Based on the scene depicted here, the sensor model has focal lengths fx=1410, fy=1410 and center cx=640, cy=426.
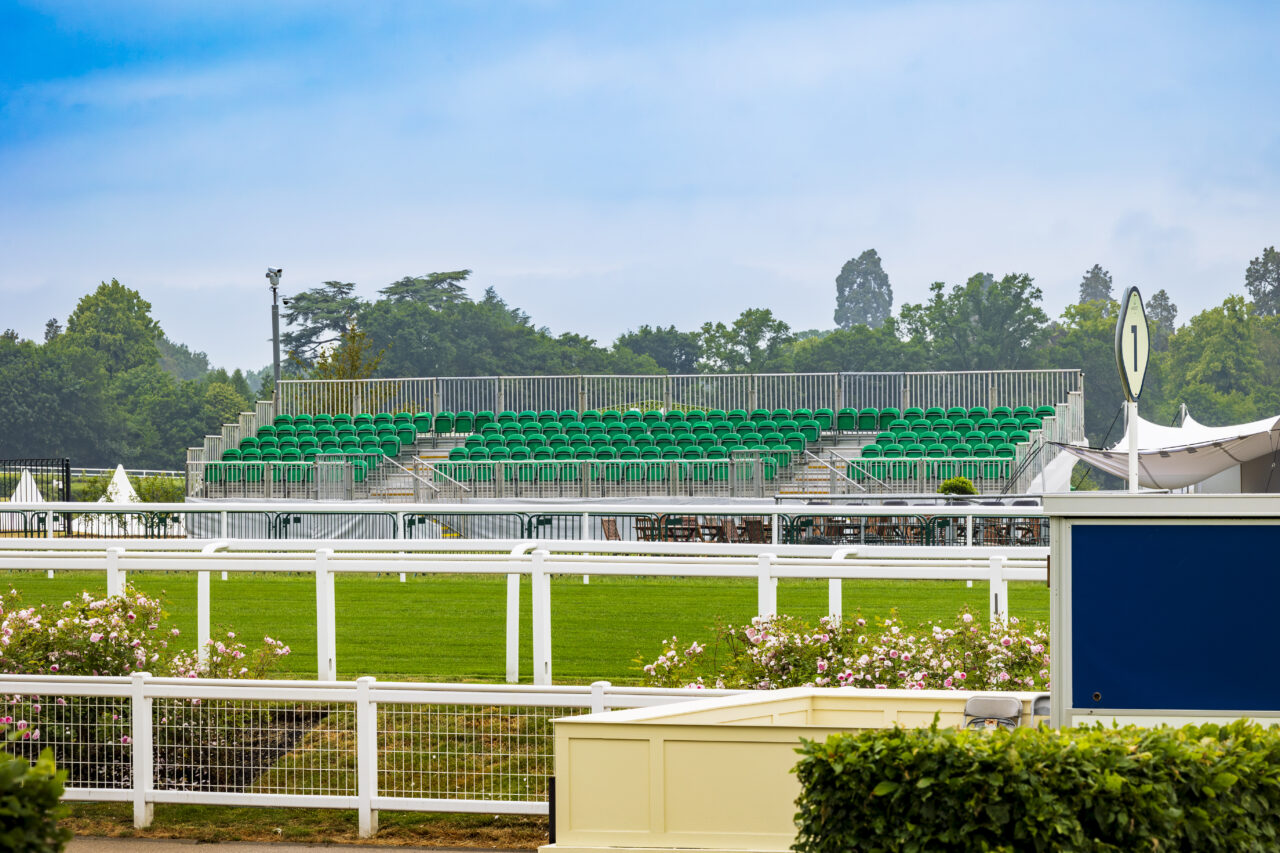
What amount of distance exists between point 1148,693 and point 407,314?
280ft

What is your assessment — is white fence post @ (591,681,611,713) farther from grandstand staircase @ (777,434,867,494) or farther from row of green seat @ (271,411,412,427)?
row of green seat @ (271,411,412,427)

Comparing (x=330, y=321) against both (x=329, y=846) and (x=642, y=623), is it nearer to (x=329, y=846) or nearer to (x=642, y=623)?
(x=642, y=623)

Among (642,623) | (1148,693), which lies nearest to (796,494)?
(642,623)

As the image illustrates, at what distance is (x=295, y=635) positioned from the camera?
13.0m

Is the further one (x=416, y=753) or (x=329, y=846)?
(x=416, y=753)

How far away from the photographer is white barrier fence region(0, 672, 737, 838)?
24.3 feet

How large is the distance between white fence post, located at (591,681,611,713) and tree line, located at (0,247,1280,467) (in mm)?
73660

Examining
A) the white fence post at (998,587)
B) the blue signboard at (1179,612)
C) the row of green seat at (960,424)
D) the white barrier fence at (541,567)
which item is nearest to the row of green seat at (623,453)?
the row of green seat at (960,424)

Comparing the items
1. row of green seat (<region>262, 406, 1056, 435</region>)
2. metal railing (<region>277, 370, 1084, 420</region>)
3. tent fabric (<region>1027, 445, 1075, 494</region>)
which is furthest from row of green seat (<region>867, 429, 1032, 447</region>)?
tent fabric (<region>1027, 445, 1075, 494</region>)

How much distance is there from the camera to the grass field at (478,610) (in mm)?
11727

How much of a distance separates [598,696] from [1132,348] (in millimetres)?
3064

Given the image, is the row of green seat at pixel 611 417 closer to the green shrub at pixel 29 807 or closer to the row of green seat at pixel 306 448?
the row of green seat at pixel 306 448

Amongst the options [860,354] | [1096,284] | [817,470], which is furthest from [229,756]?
[1096,284]

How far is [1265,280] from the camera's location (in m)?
103
